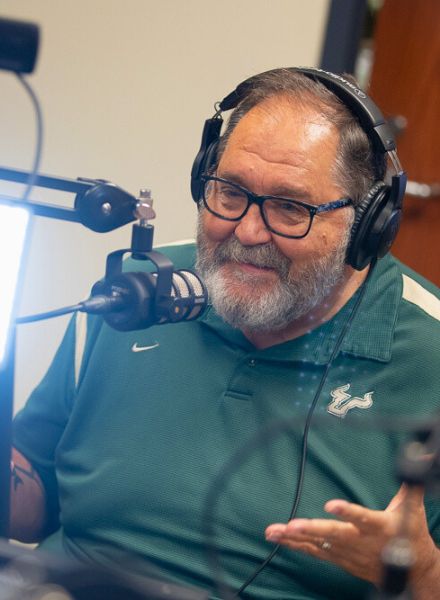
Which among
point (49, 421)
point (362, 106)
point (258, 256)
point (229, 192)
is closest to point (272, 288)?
point (258, 256)

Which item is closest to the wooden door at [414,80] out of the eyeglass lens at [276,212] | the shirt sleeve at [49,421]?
the eyeglass lens at [276,212]

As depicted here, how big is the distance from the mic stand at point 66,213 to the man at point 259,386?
35cm

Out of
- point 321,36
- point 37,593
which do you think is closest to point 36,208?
point 37,593

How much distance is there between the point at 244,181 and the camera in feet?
4.32

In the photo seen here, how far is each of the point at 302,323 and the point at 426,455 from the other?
0.75m

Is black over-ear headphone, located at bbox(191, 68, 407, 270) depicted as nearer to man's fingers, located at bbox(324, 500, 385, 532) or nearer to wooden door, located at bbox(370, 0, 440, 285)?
man's fingers, located at bbox(324, 500, 385, 532)

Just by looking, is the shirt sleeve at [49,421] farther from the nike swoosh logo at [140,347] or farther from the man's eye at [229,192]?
the man's eye at [229,192]

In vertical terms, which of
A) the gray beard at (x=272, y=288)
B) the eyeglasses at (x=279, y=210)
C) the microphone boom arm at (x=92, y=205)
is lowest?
the gray beard at (x=272, y=288)

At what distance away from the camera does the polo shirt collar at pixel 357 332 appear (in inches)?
51.3

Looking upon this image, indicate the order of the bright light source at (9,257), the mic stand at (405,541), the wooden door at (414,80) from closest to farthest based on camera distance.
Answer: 1. the mic stand at (405,541)
2. the bright light source at (9,257)
3. the wooden door at (414,80)

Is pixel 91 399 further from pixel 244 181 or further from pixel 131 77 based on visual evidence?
pixel 131 77

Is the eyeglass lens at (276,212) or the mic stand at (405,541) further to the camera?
the eyeglass lens at (276,212)

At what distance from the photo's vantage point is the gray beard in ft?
4.29

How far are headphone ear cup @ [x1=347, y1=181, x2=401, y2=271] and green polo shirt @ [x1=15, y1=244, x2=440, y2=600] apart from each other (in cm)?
10
